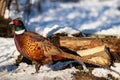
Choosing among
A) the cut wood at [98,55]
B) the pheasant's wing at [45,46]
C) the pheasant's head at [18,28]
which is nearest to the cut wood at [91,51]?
the cut wood at [98,55]

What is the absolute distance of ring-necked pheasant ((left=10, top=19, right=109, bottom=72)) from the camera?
734 centimetres

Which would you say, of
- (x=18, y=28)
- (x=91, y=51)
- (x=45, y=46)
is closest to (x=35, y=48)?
(x=45, y=46)

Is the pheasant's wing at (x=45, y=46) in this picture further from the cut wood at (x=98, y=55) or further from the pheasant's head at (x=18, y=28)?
the cut wood at (x=98, y=55)

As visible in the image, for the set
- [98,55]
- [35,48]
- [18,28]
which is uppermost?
[18,28]

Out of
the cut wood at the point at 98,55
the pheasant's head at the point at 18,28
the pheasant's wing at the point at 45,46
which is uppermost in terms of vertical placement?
the pheasant's head at the point at 18,28

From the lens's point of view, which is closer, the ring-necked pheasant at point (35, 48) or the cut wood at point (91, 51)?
the ring-necked pheasant at point (35, 48)

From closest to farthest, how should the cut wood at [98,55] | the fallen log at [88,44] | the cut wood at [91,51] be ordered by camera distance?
the cut wood at [98,55]
the cut wood at [91,51]
the fallen log at [88,44]

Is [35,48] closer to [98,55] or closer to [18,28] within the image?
[18,28]

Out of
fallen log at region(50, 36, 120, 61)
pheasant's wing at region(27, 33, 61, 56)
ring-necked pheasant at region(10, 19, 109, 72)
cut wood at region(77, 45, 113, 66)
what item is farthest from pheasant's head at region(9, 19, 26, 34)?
cut wood at region(77, 45, 113, 66)

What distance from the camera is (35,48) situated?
7348mm

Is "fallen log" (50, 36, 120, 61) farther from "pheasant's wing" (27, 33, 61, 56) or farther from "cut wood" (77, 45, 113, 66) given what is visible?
"pheasant's wing" (27, 33, 61, 56)

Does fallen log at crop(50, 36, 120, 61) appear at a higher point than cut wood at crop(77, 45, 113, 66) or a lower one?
higher

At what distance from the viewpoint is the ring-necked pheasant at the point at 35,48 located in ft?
24.1

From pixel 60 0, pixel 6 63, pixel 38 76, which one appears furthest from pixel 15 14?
pixel 60 0
